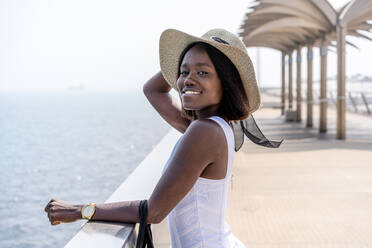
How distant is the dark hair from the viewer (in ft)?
6.02

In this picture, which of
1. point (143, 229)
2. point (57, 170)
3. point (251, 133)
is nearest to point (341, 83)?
point (251, 133)

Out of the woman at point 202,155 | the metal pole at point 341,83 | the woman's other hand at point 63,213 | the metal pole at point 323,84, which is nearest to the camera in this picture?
the woman at point 202,155

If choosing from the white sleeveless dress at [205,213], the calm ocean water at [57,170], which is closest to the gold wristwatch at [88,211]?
the white sleeveless dress at [205,213]

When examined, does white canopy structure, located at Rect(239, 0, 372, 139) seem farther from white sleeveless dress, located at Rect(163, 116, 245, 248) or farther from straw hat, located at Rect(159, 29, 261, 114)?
white sleeveless dress, located at Rect(163, 116, 245, 248)

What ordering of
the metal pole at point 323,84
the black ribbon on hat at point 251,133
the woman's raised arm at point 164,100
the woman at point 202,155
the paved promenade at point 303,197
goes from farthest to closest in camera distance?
the metal pole at point 323,84 → the paved promenade at point 303,197 → the woman's raised arm at point 164,100 → the black ribbon on hat at point 251,133 → the woman at point 202,155

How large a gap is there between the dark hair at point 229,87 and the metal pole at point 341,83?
9765 mm

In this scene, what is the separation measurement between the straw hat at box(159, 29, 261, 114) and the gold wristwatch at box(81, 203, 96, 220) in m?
0.72

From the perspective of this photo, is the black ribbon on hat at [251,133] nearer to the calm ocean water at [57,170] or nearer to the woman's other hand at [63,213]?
the woman's other hand at [63,213]

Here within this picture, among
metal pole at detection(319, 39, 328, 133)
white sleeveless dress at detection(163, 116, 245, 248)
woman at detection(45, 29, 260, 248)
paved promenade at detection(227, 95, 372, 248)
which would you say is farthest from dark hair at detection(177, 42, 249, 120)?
metal pole at detection(319, 39, 328, 133)

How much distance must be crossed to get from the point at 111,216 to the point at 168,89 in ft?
3.07

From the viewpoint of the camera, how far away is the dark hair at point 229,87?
1836mm

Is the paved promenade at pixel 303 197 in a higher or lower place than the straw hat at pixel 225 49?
lower

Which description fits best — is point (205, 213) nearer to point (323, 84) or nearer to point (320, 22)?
point (320, 22)

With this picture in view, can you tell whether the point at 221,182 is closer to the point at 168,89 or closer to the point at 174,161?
the point at 174,161
